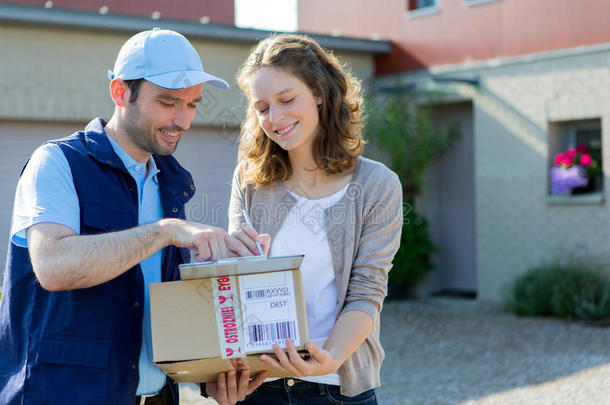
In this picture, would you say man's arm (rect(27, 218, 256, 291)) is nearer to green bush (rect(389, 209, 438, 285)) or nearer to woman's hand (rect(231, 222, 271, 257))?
woman's hand (rect(231, 222, 271, 257))

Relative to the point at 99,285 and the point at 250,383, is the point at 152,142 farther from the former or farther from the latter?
the point at 250,383

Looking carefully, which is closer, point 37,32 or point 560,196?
point 37,32

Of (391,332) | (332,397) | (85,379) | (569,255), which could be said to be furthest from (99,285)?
(569,255)

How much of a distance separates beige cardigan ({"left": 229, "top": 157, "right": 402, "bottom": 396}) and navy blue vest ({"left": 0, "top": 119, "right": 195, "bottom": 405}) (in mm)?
423

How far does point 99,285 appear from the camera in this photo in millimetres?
1907

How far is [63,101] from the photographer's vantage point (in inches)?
308

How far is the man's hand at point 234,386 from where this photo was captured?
1985mm

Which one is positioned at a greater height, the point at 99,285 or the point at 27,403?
the point at 99,285

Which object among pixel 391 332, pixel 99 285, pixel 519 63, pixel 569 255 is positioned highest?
pixel 519 63

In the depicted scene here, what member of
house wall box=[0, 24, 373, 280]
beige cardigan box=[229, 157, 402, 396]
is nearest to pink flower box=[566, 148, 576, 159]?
house wall box=[0, 24, 373, 280]

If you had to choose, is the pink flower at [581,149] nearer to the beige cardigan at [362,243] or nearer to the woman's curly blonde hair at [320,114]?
the woman's curly blonde hair at [320,114]

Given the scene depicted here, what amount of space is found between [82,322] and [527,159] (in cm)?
782

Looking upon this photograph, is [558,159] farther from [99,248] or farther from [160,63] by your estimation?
[99,248]

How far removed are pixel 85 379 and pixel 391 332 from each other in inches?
262
